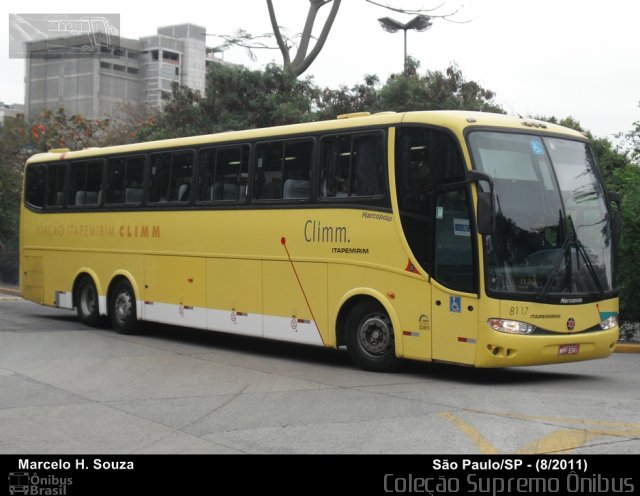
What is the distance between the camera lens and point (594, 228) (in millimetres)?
12039

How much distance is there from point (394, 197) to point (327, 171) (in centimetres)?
138

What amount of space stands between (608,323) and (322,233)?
400cm

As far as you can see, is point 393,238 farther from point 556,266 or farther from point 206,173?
point 206,173

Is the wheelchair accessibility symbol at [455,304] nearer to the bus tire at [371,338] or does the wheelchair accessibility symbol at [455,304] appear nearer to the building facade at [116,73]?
the bus tire at [371,338]

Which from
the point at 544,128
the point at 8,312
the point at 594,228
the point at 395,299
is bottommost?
the point at 8,312

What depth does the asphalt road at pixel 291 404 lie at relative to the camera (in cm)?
793

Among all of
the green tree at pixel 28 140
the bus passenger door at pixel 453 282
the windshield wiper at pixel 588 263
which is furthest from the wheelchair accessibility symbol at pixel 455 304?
the green tree at pixel 28 140

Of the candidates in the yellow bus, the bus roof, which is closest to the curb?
the yellow bus

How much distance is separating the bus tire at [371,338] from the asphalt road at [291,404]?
245mm

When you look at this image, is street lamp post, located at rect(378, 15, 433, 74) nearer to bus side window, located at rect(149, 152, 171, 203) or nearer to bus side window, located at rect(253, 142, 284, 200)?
bus side window, located at rect(149, 152, 171, 203)

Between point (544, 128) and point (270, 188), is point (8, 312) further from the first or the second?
point (544, 128)

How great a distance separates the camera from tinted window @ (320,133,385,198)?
1262cm
